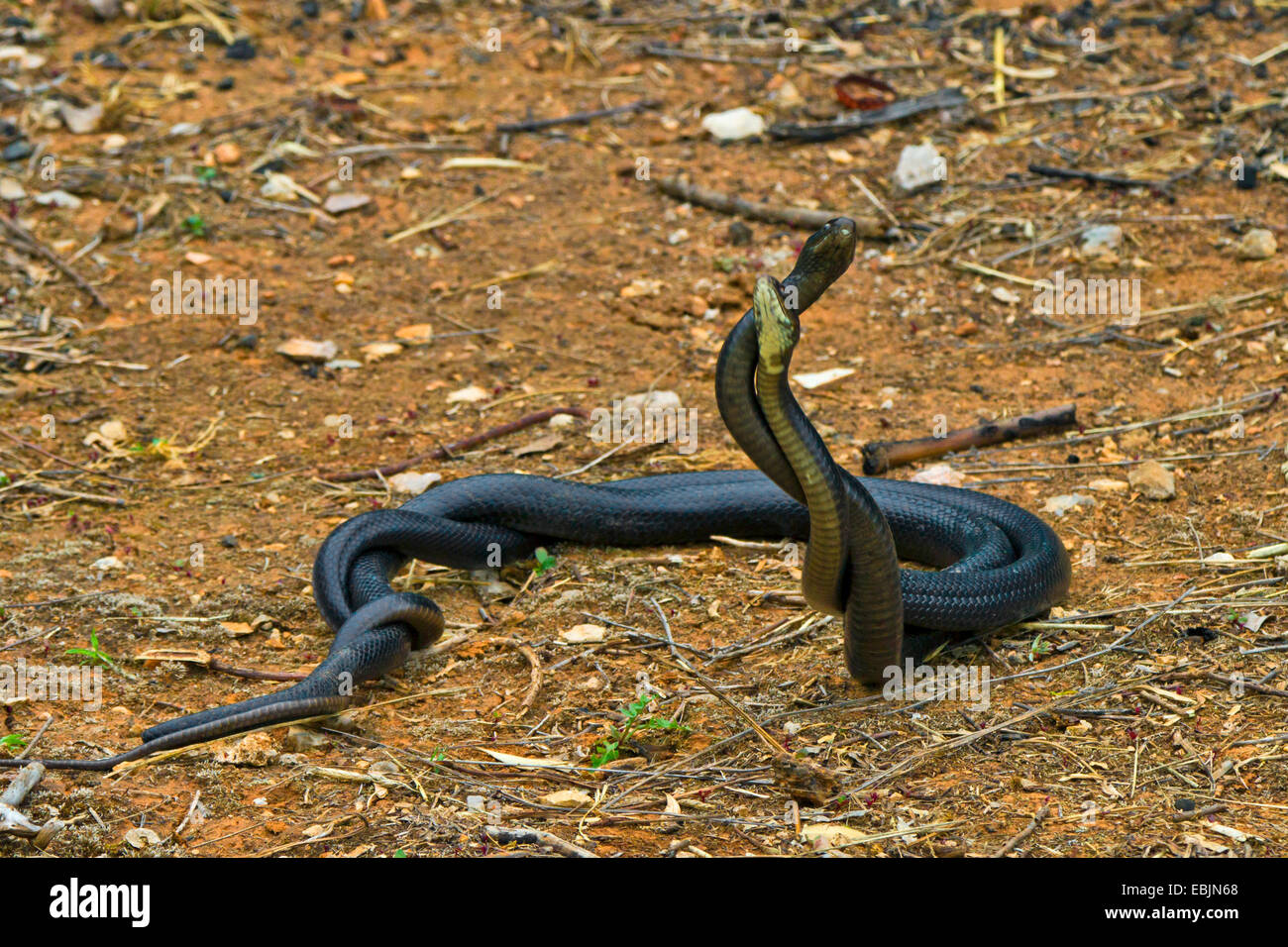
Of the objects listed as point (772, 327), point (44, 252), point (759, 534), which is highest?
point (772, 327)

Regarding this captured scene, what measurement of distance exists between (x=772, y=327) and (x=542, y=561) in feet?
8.03

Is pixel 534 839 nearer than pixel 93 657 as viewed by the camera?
Yes

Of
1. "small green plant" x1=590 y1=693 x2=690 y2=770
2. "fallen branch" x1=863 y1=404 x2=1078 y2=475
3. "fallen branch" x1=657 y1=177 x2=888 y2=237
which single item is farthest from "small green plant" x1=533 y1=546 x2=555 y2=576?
"fallen branch" x1=657 y1=177 x2=888 y2=237

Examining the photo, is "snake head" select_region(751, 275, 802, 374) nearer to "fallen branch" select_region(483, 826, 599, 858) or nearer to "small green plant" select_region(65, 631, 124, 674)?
"fallen branch" select_region(483, 826, 599, 858)

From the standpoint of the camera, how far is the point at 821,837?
11.4 feet

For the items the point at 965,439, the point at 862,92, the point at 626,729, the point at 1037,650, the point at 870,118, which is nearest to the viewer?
the point at 626,729

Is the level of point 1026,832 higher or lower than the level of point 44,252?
lower

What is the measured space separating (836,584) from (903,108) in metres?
5.88

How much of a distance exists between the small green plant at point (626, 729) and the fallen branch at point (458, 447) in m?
2.42

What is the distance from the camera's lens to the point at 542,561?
5574mm

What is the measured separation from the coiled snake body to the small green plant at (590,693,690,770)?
2.04 feet

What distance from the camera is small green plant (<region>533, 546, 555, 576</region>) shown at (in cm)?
556

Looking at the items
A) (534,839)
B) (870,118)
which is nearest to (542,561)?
(534,839)

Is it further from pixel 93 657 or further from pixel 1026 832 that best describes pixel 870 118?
pixel 1026 832
